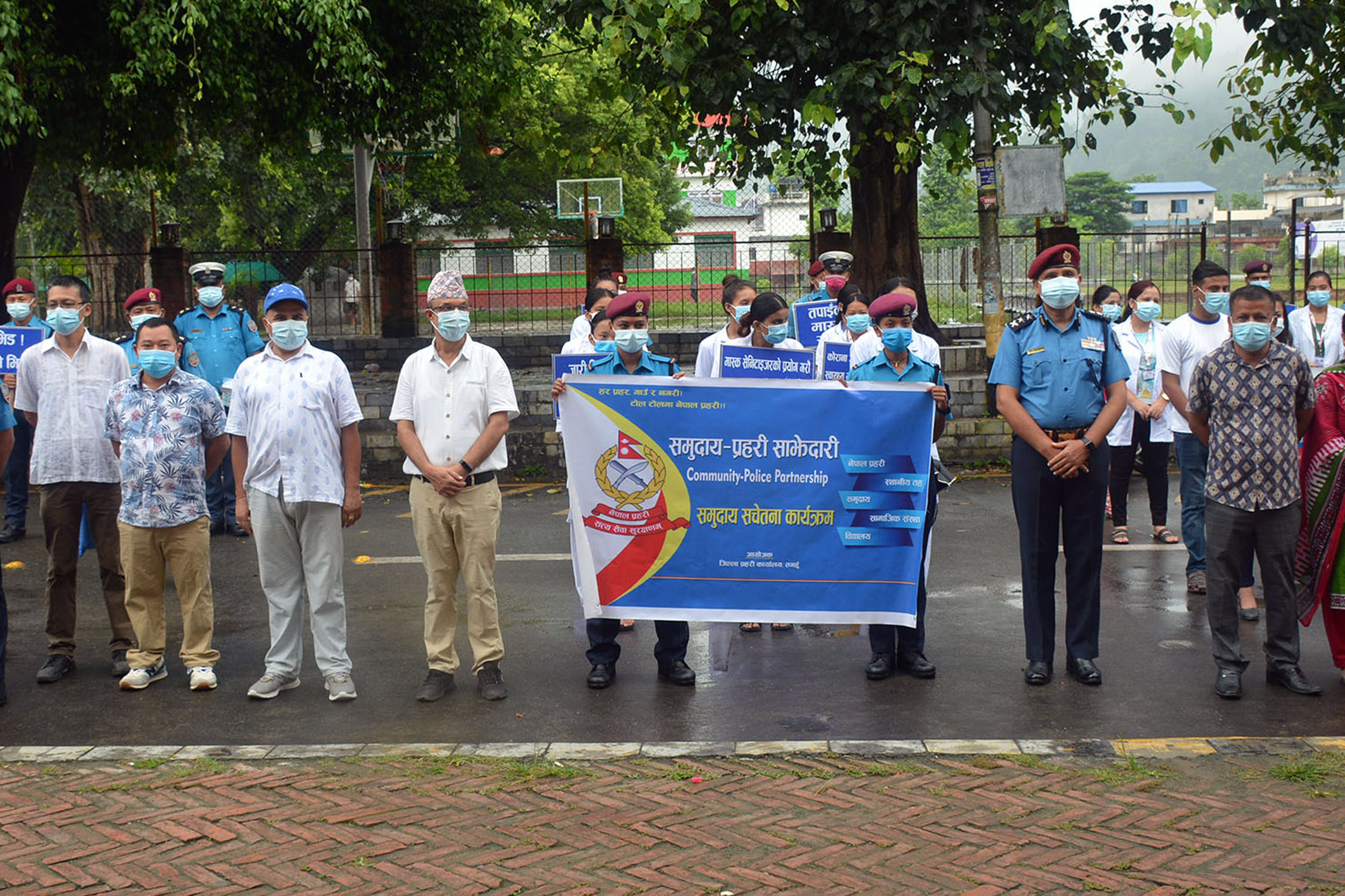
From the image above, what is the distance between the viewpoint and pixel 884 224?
16688mm

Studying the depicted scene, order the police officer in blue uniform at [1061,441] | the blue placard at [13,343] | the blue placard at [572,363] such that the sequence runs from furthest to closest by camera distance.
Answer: the blue placard at [13,343], the blue placard at [572,363], the police officer in blue uniform at [1061,441]

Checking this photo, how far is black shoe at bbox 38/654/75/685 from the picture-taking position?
7.14m

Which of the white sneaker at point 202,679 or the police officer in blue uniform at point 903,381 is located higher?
the police officer in blue uniform at point 903,381

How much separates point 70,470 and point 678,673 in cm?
353

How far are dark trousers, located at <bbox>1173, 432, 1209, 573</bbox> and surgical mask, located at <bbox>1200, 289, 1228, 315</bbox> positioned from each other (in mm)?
805

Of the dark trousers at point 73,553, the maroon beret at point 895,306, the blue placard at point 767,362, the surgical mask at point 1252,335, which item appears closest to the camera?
the surgical mask at point 1252,335

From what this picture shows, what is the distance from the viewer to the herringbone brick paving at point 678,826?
461 centimetres

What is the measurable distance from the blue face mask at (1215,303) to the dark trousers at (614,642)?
13.7ft

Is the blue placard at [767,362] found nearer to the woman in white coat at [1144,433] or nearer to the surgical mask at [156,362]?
the surgical mask at [156,362]

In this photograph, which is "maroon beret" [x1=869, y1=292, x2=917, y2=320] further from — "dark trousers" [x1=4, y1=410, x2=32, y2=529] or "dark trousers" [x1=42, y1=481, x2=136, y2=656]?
"dark trousers" [x1=4, y1=410, x2=32, y2=529]

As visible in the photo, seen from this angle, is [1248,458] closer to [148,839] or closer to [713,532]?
[713,532]

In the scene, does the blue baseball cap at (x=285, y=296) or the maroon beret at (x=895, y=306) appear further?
the maroon beret at (x=895, y=306)

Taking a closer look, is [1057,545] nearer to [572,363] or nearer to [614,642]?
[614,642]

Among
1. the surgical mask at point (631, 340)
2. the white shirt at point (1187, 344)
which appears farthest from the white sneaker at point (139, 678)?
the white shirt at point (1187, 344)
